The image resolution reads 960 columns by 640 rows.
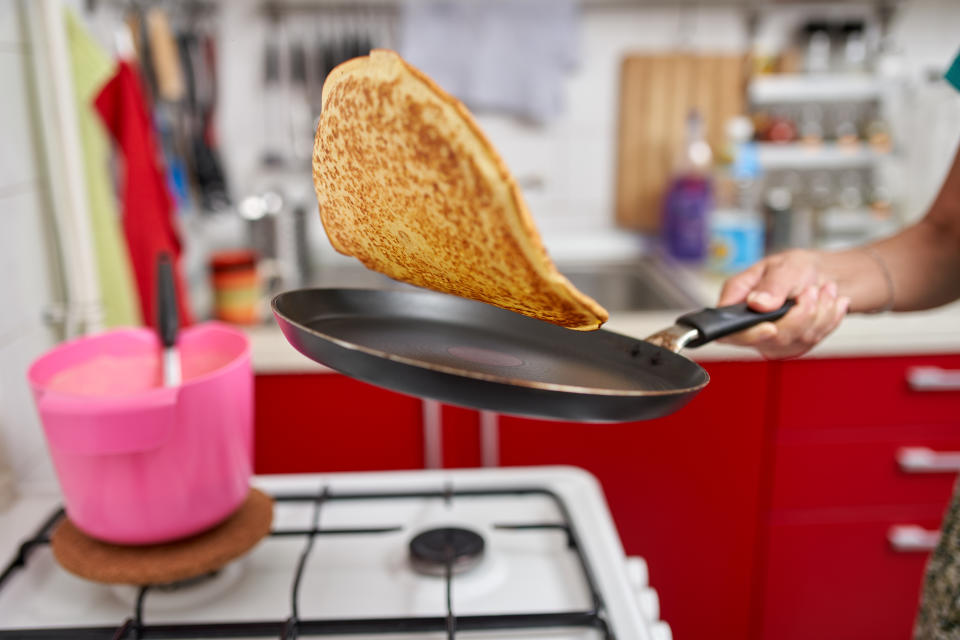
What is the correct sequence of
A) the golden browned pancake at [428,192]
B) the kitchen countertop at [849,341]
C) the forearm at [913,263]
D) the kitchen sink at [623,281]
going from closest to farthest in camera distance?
the golden browned pancake at [428,192]
the forearm at [913,263]
the kitchen countertop at [849,341]
the kitchen sink at [623,281]

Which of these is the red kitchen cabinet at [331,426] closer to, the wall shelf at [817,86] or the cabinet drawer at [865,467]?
the cabinet drawer at [865,467]

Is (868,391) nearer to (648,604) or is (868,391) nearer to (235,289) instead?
(648,604)

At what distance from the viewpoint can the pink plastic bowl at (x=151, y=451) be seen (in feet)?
1.86

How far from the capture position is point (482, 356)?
0.58 m

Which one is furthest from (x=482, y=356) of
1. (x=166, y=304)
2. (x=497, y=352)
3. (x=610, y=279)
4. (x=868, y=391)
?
(x=610, y=279)

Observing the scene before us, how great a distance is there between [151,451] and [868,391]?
1.17 metres

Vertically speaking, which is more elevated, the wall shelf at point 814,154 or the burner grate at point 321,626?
the wall shelf at point 814,154

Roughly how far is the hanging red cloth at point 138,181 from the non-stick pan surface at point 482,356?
1.94 feet

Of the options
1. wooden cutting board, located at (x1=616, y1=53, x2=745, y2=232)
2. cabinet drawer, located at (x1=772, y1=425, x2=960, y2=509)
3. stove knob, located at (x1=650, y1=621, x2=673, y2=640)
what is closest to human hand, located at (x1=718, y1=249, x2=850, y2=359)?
stove knob, located at (x1=650, y1=621, x2=673, y2=640)

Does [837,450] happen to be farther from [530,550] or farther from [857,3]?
[857,3]

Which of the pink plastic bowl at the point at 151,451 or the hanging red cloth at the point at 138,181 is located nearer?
the pink plastic bowl at the point at 151,451

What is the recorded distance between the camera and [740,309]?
679 millimetres

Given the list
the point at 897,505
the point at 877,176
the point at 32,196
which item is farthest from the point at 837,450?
the point at 32,196

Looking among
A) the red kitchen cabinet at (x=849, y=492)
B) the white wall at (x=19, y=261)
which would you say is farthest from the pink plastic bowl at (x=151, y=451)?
the red kitchen cabinet at (x=849, y=492)
